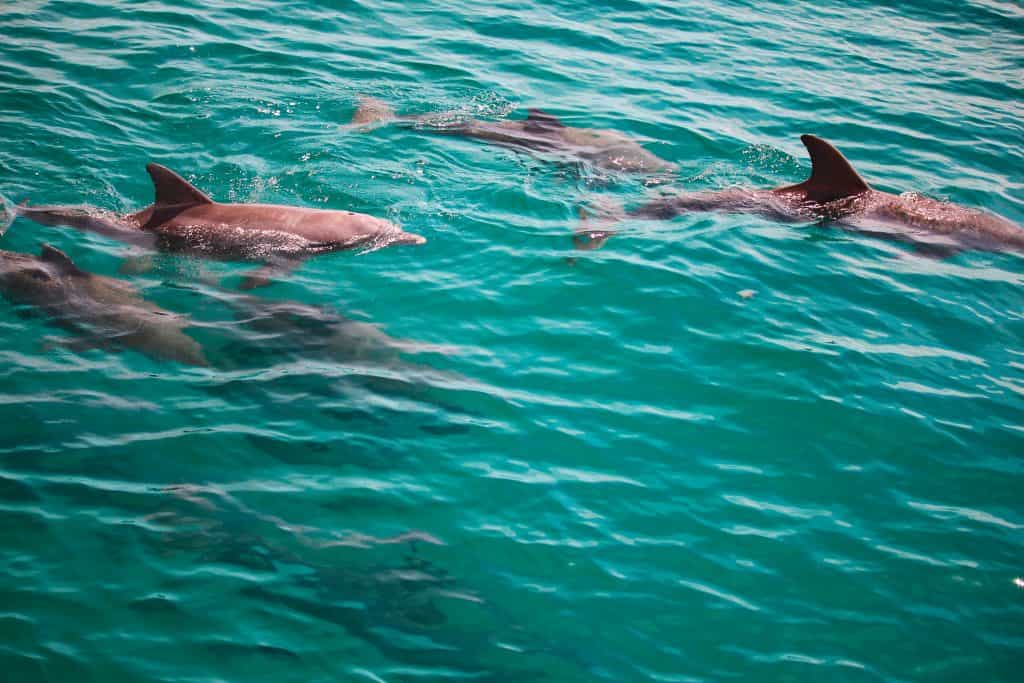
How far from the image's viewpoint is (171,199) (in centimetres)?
968

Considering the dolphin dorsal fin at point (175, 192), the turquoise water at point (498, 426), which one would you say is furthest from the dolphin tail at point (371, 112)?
the dolphin dorsal fin at point (175, 192)

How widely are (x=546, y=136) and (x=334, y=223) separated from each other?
159 inches

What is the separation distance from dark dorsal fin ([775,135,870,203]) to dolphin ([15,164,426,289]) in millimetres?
4963

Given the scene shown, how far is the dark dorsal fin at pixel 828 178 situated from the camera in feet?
35.3

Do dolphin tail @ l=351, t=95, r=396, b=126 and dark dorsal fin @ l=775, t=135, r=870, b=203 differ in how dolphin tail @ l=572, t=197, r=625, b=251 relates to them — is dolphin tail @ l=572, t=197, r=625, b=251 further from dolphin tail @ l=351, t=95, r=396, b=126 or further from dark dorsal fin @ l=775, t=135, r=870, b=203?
dolphin tail @ l=351, t=95, r=396, b=126

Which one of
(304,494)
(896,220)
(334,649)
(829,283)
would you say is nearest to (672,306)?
(829,283)

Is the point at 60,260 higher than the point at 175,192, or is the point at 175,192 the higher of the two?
the point at 175,192

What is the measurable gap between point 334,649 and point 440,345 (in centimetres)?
356

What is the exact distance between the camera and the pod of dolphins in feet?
27.9

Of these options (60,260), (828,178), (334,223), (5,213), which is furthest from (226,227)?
(828,178)

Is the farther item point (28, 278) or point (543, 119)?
point (543, 119)

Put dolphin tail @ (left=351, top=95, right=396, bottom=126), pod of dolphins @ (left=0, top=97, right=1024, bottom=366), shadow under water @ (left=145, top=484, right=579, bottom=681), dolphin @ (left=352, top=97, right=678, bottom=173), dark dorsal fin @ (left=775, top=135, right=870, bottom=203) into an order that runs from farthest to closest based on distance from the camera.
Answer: dolphin tail @ (left=351, top=95, right=396, bottom=126), dolphin @ (left=352, top=97, right=678, bottom=173), dark dorsal fin @ (left=775, top=135, right=870, bottom=203), pod of dolphins @ (left=0, top=97, right=1024, bottom=366), shadow under water @ (left=145, top=484, right=579, bottom=681)

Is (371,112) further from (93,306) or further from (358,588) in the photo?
(358,588)

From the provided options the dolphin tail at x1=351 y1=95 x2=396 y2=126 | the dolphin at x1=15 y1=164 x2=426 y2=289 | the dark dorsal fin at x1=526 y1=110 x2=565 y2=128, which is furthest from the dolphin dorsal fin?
the dark dorsal fin at x1=526 y1=110 x2=565 y2=128
